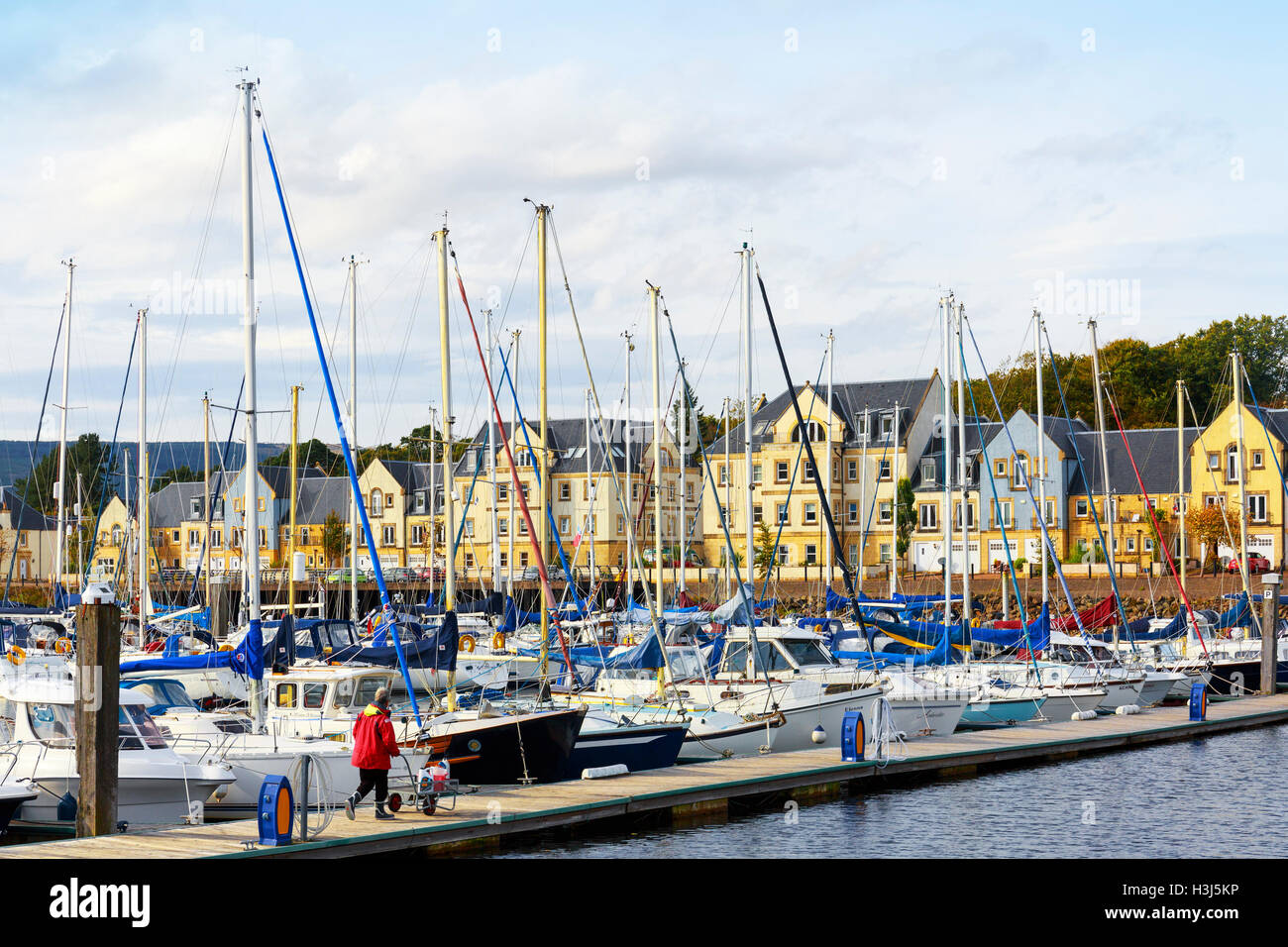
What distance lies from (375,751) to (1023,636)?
2634 cm

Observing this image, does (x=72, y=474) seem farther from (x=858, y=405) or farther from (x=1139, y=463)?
(x=1139, y=463)

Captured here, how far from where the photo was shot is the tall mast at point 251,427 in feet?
85.2

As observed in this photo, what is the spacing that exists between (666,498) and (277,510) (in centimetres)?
3011

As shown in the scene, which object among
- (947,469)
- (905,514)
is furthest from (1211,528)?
(947,469)

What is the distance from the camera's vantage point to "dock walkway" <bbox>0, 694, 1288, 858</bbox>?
18.8 metres

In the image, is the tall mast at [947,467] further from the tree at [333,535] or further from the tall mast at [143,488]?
the tree at [333,535]

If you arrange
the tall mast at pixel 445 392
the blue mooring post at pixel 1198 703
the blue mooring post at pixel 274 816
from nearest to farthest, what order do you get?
the blue mooring post at pixel 274 816 < the tall mast at pixel 445 392 < the blue mooring post at pixel 1198 703

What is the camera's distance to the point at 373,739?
66.8ft

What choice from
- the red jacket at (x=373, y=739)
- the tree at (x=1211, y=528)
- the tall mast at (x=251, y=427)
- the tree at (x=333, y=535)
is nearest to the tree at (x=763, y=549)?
the tree at (x=1211, y=528)

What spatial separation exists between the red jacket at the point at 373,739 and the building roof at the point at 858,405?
237 ft

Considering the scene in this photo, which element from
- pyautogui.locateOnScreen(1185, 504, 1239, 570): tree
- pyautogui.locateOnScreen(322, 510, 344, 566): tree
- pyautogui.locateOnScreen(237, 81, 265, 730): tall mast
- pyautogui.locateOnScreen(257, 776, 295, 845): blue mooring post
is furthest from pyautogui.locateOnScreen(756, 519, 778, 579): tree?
pyautogui.locateOnScreen(257, 776, 295, 845): blue mooring post

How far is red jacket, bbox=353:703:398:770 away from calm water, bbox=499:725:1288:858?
2282 millimetres
